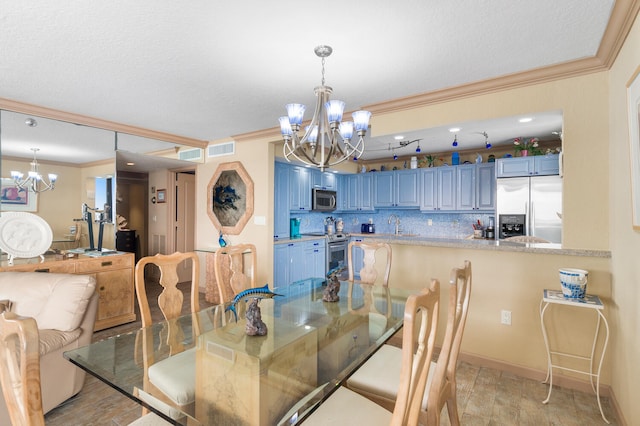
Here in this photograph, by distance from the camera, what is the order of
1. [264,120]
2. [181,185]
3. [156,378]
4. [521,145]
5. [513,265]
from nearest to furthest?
[156,378] → [513,265] → [264,120] → [521,145] → [181,185]

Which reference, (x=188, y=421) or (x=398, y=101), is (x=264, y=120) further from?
(x=188, y=421)

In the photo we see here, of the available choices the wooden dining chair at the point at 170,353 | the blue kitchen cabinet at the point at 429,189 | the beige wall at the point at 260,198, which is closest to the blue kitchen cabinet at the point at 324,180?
the beige wall at the point at 260,198

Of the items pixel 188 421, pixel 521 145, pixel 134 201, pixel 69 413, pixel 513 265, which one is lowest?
pixel 69 413

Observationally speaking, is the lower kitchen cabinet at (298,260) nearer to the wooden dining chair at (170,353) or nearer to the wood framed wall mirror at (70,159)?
the wood framed wall mirror at (70,159)

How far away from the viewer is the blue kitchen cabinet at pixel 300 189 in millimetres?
5395

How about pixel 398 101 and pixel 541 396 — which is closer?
pixel 541 396

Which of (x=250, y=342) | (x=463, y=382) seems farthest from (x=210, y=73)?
(x=463, y=382)

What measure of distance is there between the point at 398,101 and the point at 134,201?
5.86m

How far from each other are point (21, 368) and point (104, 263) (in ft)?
10.6

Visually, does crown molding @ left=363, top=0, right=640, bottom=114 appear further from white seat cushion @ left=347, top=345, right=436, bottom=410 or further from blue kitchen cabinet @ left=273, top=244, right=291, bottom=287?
blue kitchen cabinet @ left=273, top=244, right=291, bottom=287

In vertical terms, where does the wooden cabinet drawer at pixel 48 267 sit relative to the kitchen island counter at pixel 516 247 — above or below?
below

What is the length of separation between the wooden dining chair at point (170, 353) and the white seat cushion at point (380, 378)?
0.84m

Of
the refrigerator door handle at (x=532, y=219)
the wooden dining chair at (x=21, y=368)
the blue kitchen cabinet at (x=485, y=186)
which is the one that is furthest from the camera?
the blue kitchen cabinet at (x=485, y=186)

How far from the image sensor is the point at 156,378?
1.30 meters
